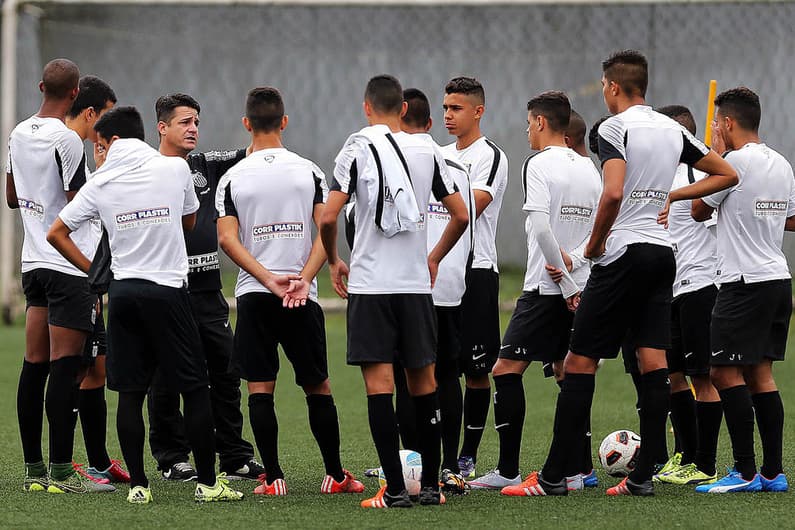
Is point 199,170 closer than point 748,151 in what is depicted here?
No

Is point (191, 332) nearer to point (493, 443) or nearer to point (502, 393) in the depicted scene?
point (502, 393)

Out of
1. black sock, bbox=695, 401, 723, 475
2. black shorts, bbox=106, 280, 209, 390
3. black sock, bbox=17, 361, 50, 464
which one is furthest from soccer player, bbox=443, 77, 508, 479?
black sock, bbox=17, 361, 50, 464

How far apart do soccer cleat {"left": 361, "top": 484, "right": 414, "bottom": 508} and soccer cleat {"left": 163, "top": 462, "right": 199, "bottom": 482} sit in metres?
1.43

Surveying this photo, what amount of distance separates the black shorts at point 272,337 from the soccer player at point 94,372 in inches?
37.5

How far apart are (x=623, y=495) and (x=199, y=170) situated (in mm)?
2939

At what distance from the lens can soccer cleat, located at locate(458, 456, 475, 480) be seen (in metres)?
6.83

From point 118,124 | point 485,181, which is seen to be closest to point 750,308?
point 485,181

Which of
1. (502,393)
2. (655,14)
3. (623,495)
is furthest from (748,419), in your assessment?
(655,14)

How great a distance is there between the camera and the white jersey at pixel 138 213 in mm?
5793

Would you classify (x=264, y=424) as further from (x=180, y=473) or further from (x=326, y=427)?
(x=180, y=473)

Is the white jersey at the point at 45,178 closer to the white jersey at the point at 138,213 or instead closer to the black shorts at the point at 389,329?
the white jersey at the point at 138,213

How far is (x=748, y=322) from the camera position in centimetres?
Result: 629

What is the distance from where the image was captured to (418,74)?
15.8 m

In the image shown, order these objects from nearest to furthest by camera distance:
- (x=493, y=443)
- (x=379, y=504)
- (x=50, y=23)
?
(x=379, y=504) → (x=493, y=443) → (x=50, y=23)
